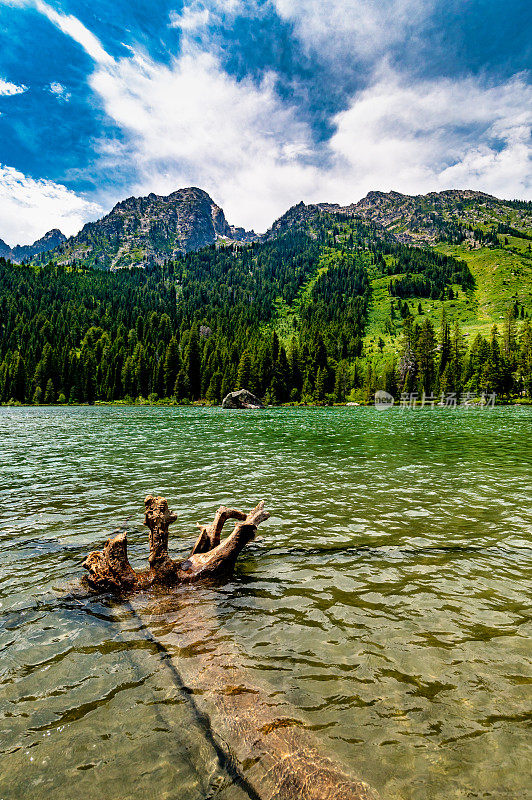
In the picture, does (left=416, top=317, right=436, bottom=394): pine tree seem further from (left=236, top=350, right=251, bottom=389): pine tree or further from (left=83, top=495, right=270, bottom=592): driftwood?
(left=83, top=495, right=270, bottom=592): driftwood

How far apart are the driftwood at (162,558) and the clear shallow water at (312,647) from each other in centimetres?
60

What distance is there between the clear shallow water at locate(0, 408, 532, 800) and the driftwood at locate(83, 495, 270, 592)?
1.97 feet

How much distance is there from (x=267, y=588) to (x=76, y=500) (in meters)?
11.1

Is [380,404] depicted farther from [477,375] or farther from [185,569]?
[185,569]

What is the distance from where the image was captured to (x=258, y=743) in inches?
194

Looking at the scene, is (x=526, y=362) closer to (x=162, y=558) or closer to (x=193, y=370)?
(x=193, y=370)

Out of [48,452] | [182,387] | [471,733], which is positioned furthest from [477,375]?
[471,733]

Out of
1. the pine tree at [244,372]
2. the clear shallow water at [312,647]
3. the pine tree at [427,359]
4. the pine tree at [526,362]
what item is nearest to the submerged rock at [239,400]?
the pine tree at [244,372]

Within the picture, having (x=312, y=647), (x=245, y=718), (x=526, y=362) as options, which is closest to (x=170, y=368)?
(x=526, y=362)

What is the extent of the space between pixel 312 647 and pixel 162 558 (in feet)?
13.8

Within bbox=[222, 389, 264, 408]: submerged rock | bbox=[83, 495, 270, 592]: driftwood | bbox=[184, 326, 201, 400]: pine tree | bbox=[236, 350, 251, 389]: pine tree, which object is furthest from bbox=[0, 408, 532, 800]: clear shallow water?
bbox=[184, 326, 201, 400]: pine tree

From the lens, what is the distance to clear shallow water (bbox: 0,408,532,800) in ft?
15.1

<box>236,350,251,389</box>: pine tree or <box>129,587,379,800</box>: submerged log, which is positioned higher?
<box>236,350,251,389</box>: pine tree

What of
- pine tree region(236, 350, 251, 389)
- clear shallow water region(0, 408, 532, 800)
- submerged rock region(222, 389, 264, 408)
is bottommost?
clear shallow water region(0, 408, 532, 800)
